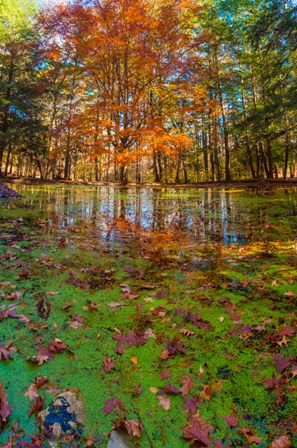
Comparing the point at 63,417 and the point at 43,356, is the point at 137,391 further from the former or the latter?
the point at 43,356

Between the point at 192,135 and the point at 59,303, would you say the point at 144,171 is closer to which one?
the point at 192,135

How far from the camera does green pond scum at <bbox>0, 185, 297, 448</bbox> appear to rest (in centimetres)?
137

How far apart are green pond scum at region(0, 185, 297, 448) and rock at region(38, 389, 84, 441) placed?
0.04 m

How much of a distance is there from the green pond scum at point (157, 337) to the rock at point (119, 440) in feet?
0.10

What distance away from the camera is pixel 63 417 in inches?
54.2

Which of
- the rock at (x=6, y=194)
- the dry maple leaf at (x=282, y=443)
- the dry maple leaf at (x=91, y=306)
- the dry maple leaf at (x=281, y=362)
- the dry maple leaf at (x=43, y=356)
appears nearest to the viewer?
the dry maple leaf at (x=282, y=443)

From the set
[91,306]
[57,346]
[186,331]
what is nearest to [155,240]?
[91,306]

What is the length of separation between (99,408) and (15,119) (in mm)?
25492

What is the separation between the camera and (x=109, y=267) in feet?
11.2

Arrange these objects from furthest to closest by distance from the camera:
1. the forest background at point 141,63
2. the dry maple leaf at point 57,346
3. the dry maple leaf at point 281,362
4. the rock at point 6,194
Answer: the forest background at point 141,63
the rock at point 6,194
the dry maple leaf at point 57,346
the dry maple leaf at point 281,362

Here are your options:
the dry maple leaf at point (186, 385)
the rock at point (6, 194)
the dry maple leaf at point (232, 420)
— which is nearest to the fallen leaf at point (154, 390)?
the dry maple leaf at point (186, 385)

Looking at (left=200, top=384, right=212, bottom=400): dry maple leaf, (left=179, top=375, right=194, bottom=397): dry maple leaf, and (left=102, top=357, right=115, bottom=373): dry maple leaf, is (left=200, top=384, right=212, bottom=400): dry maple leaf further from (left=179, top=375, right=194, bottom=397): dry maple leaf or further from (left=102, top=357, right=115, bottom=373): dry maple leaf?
(left=102, top=357, right=115, bottom=373): dry maple leaf

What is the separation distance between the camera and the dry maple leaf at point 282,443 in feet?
4.01

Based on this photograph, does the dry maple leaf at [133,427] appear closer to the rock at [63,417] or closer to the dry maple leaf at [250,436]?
the rock at [63,417]
